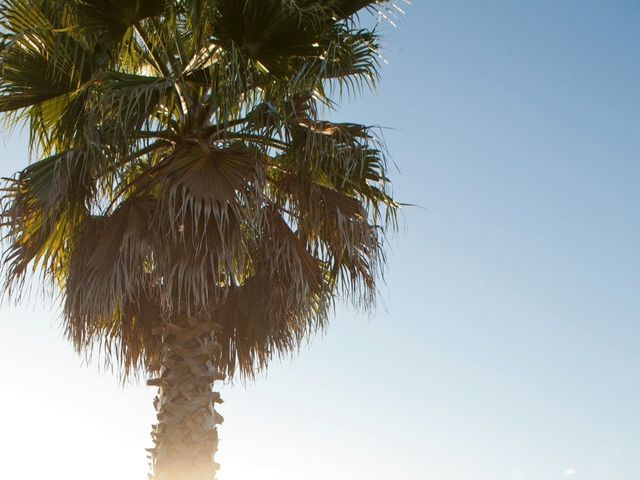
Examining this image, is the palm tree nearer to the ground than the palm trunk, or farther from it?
farther from it

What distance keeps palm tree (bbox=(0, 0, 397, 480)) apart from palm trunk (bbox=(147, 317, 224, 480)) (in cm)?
1

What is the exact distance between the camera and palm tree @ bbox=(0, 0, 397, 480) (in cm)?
688

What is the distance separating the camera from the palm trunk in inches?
275

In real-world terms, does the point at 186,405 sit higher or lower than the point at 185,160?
lower

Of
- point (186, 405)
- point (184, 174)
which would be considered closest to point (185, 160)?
point (184, 174)

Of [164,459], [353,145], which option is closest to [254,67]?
[353,145]

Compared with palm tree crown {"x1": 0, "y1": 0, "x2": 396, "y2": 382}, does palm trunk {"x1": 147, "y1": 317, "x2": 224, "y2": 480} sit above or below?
below

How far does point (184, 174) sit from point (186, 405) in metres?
1.86

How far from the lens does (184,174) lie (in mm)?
7062

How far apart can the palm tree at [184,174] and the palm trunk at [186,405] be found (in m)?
0.01

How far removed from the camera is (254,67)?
730 cm

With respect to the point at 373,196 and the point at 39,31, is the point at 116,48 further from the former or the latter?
the point at 373,196

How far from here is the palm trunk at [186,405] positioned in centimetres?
699

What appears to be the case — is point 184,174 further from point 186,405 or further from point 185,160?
point 186,405
